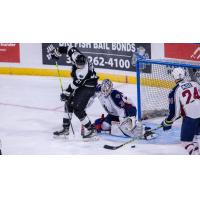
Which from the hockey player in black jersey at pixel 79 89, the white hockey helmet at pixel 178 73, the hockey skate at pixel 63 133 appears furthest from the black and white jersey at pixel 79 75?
the white hockey helmet at pixel 178 73

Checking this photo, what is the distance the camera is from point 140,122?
3.63 meters

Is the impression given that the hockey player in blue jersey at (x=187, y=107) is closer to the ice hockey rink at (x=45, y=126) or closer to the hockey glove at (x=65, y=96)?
the ice hockey rink at (x=45, y=126)

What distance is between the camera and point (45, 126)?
3.67 meters

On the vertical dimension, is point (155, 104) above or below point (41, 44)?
below

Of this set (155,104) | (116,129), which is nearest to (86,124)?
(116,129)

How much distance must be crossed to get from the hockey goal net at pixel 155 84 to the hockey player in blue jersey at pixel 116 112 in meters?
0.06

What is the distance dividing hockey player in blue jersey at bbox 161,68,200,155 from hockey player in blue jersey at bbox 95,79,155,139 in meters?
0.18

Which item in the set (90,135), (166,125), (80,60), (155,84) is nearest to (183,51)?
(155,84)

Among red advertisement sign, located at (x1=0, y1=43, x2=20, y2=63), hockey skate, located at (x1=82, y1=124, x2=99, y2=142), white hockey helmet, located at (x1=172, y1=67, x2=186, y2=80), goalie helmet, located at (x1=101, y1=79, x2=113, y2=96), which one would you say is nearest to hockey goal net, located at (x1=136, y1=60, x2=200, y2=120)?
white hockey helmet, located at (x1=172, y1=67, x2=186, y2=80)

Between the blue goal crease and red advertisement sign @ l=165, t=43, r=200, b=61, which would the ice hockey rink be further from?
red advertisement sign @ l=165, t=43, r=200, b=61

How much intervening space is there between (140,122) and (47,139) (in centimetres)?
50

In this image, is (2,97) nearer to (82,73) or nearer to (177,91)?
(82,73)

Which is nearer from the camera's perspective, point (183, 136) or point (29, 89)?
point (183, 136)

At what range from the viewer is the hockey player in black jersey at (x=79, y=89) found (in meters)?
3.60
